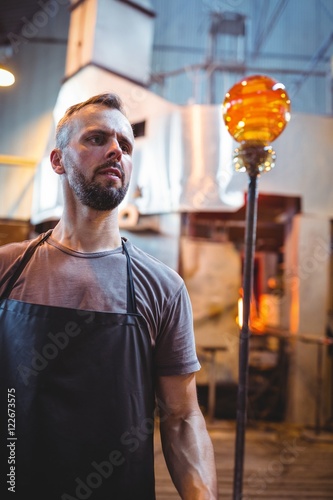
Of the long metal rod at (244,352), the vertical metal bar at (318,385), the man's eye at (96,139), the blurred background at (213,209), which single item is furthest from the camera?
the blurred background at (213,209)

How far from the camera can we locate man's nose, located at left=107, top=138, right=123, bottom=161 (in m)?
1.83

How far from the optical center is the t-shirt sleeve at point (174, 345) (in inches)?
71.6

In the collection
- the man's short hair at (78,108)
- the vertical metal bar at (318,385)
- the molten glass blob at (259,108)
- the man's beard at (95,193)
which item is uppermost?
the molten glass blob at (259,108)

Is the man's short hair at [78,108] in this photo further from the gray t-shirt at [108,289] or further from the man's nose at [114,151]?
the gray t-shirt at [108,289]

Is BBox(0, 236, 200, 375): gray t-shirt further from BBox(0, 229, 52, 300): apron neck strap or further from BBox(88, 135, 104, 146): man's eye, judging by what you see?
BBox(88, 135, 104, 146): man's eye

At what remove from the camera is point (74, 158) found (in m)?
1.86

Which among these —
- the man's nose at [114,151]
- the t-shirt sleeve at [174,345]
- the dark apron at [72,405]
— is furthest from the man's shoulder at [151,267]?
the man's nose at [114,151]

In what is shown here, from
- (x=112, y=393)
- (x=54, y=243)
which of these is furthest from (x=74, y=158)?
(x=112, y=393)

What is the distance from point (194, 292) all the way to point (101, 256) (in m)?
5.66

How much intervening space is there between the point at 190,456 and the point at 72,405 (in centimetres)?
56

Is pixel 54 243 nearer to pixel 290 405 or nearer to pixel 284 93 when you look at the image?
pixel 284 93

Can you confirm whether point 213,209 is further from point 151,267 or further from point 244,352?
point 151,267

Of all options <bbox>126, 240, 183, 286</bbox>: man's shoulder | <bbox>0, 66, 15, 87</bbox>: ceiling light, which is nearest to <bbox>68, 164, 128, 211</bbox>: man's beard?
<bbox>126, 240, 183, 286</bbox>: man's shoulder

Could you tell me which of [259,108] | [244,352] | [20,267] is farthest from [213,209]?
[20,267]
